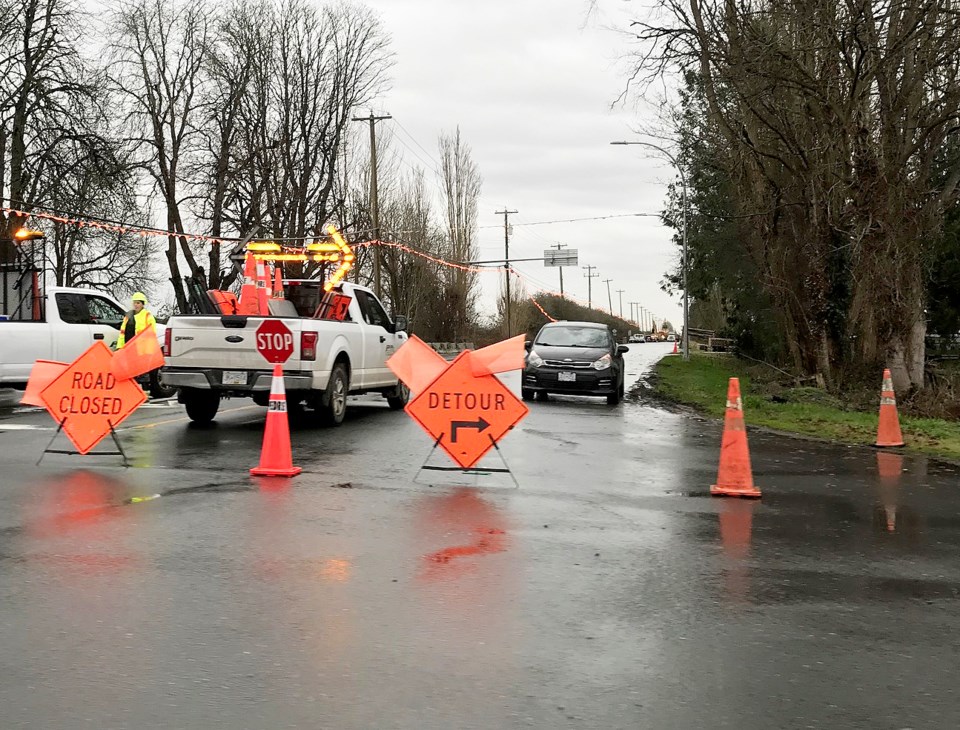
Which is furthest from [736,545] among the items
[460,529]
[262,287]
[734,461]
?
[262,287]

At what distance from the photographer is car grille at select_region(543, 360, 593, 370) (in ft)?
68.3

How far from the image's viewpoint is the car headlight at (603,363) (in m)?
20.7

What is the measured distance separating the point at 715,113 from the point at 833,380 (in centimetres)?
649

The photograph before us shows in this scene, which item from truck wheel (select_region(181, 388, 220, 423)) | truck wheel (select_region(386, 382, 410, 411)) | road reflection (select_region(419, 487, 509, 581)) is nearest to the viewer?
road reflection (select_region(419, 487, 509, 581))

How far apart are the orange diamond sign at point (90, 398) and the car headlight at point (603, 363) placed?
1128cm

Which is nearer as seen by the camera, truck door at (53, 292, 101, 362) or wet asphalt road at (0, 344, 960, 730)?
wet asphalt road at (0, 344, 960, 730)

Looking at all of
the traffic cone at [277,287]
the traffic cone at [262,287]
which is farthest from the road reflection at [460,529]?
the traffic cone at [277,287]

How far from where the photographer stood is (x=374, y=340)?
1670 cm

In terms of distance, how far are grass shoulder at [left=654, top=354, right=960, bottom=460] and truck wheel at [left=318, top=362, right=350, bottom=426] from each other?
21.8 feet

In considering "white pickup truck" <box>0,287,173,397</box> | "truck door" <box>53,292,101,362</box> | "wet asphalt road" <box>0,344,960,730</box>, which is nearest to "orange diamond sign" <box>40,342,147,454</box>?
"wet asphalt road" <box>0,344,960,730</box>

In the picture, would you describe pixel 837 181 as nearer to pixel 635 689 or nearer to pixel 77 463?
pixel 77 463

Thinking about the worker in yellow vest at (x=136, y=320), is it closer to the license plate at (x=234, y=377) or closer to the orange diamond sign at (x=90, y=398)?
the license plate at (x=234, y=377)

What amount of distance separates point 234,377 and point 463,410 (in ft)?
16.9

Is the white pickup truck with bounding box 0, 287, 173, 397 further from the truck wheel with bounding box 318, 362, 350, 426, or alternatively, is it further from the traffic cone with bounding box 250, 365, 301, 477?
the traffic cone with bounding box 250, 365, 301, 477
